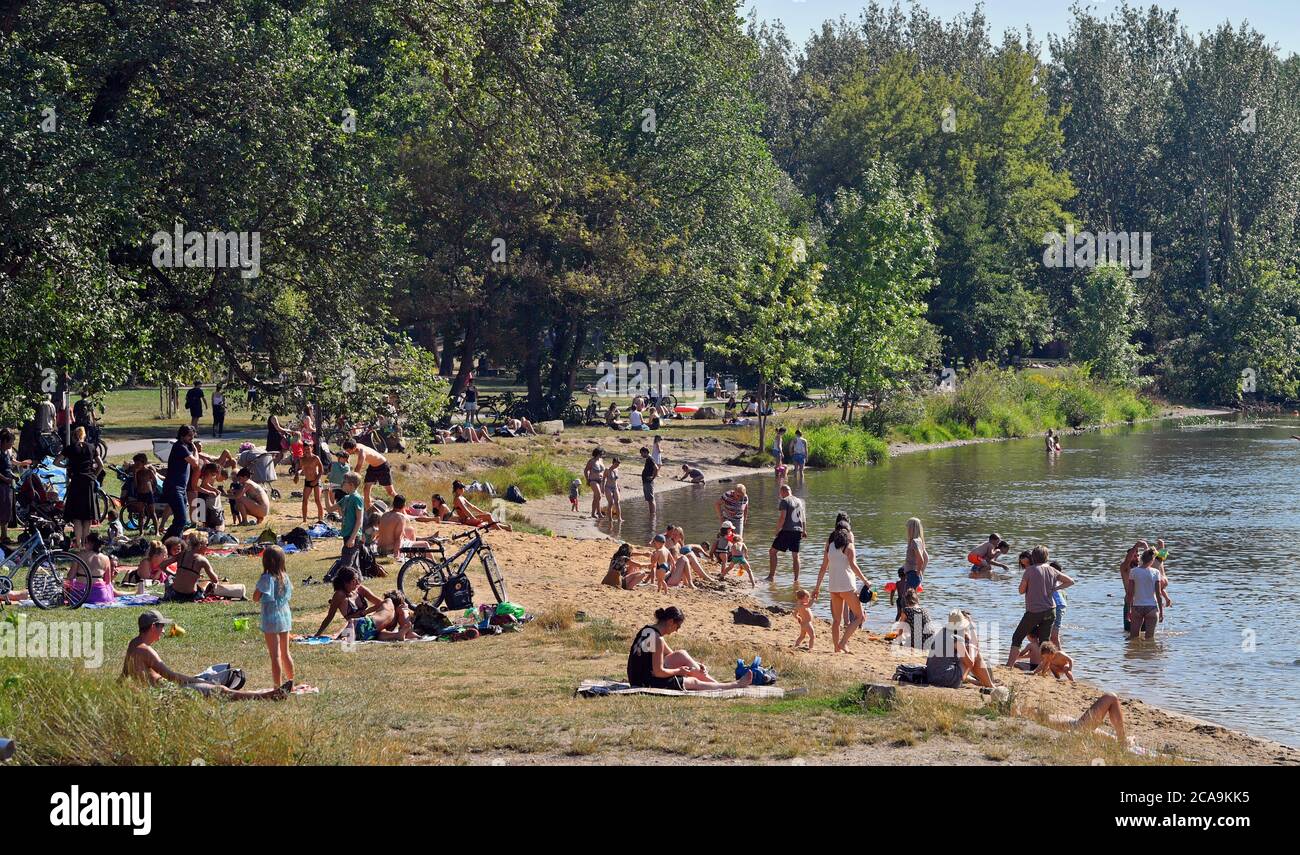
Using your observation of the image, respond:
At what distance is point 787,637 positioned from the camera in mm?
22188

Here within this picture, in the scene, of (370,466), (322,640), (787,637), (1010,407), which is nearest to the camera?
(322,640)

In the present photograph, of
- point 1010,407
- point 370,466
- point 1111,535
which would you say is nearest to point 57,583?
point 370,466

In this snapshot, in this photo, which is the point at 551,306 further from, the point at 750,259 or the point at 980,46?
the point at 980,46

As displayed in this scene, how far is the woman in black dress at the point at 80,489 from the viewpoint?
70.6 feet

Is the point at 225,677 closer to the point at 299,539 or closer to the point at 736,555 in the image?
the point at 299,539

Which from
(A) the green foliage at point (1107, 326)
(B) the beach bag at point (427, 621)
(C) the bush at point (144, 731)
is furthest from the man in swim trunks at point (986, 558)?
(A) the green foliage at point (1107, 326)

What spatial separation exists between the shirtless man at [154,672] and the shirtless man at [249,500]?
13498mm

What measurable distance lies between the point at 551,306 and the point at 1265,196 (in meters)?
55.9

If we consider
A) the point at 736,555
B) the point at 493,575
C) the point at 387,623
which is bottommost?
the point at 736,555

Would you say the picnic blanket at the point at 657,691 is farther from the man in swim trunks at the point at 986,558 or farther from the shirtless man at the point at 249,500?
the man in swim trunks at the point at 986,558

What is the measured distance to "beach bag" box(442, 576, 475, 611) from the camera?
2033 centimetres

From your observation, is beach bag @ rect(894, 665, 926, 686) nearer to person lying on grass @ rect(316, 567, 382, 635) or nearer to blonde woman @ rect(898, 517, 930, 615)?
blonde woman @ rect(898, 517, 930, 615)

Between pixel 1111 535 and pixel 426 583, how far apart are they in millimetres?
21982
